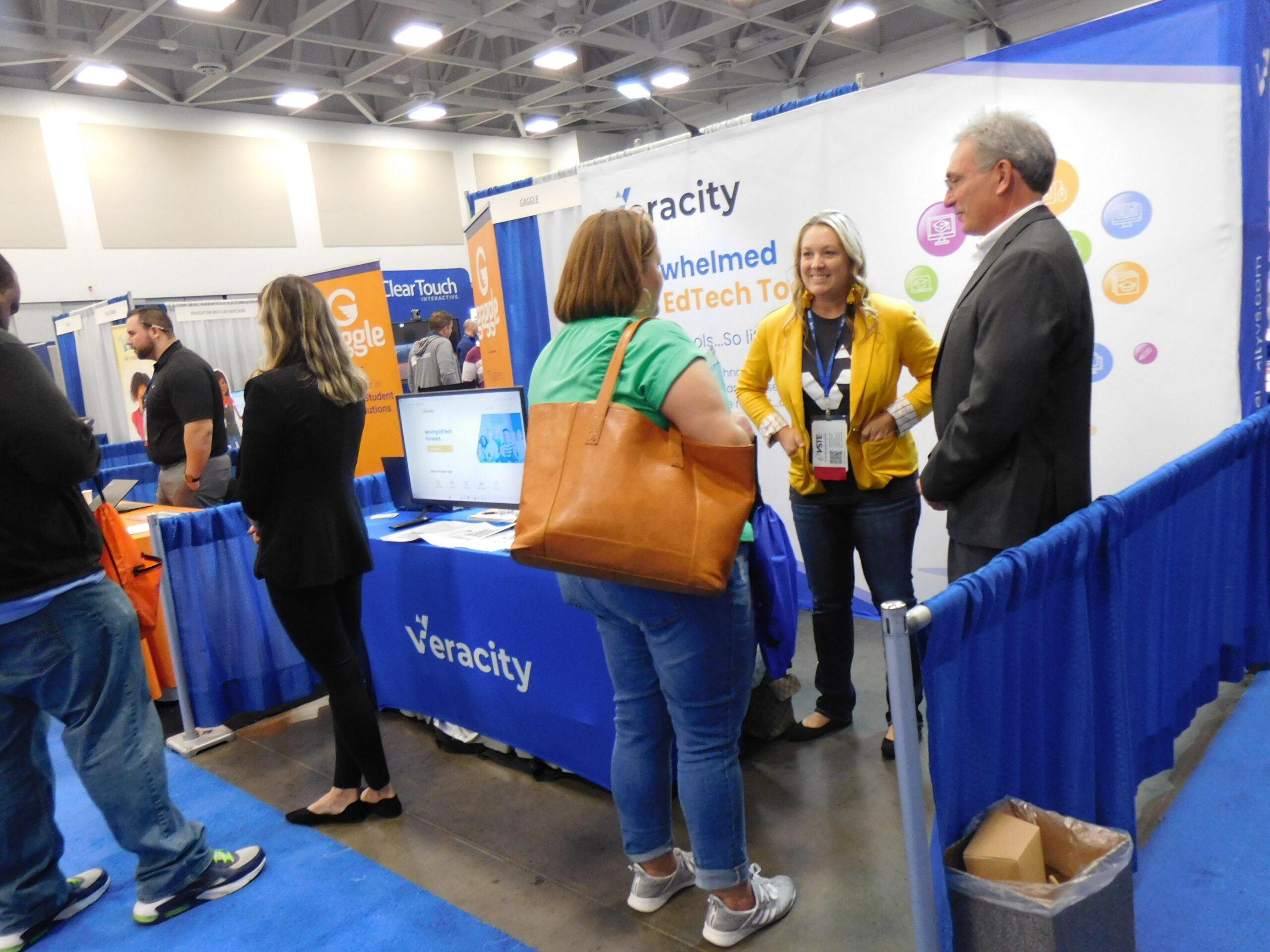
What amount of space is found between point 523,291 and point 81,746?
3054 mm

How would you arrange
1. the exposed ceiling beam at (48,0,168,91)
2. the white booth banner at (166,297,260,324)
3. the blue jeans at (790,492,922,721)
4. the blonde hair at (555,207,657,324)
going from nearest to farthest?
the blonde hair at (555,207,657,324)
the blue jeans at (790,492,922,721)
the exposed ceiling beam at (48,0,168,91)
the white booth banner at (166,297,260,324)

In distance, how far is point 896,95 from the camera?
3.06 meters

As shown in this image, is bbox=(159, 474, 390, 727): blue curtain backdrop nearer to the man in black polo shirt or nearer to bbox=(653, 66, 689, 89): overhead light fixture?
the man in black polo shirt

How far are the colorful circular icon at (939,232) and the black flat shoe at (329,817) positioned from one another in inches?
104

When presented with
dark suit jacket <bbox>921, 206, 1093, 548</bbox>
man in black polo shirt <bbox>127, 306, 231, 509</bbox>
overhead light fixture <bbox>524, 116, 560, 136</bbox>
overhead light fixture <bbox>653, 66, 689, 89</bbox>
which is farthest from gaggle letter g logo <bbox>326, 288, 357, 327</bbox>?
overhead light fixture <bbox>524, 116, 560, 136</bbox>

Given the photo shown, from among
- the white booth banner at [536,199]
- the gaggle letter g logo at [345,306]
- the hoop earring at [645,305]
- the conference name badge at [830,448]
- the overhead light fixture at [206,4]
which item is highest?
the overhead light fixture at [206,4]

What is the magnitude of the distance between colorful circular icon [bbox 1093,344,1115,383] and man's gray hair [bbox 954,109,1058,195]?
1.36 metres

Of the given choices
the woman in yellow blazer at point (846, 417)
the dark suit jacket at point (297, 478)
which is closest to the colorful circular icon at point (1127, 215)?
the woman in yellow blazer at point (846, 417)

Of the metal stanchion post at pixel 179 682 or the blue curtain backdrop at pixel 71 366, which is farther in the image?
the blue curtain backdrop at pixel 71 366

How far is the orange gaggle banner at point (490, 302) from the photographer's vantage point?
14.9 feet

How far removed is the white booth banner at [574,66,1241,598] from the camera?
258 centimetres

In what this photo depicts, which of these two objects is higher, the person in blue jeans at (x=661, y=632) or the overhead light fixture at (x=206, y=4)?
the overhead light fixture at (x=206, y=4)

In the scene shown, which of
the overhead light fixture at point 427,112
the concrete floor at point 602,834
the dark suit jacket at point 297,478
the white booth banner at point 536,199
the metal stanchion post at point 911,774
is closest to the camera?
the metal stanchion post at point 911,774

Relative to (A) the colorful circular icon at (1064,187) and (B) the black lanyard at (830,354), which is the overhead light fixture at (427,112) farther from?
(B) the black lanyard at (830,354)
